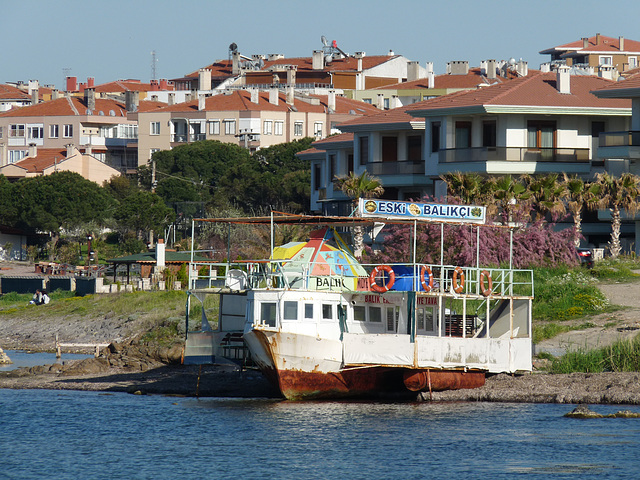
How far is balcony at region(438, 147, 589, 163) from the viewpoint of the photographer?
57.2 m

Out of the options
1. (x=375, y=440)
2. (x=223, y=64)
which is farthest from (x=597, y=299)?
(x=223, y=64)

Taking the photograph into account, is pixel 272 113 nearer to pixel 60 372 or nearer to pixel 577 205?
pixel 577 205

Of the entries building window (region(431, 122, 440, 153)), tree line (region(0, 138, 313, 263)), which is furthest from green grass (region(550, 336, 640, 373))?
tree line (region(0, 138, 313, 263))

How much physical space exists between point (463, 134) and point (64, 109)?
86.9 meters

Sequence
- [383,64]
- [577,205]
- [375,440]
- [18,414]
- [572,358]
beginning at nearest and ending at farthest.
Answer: [375,440]
[18,414]
[572,358]
[577,205]
[383,64]

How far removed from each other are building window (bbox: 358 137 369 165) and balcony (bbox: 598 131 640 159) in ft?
43.5

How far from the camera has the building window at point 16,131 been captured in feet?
444

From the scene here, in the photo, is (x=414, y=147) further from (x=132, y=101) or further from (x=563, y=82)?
(x=132, y=101)

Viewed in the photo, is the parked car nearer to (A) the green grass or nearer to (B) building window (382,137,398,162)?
(B) building window (382,137,398,162)

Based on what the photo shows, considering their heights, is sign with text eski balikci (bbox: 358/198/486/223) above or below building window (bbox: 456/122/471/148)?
below

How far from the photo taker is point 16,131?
136 m

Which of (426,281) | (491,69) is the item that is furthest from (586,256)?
(491,69)

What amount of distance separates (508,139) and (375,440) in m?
29.9

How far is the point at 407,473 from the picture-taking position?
27.2m
